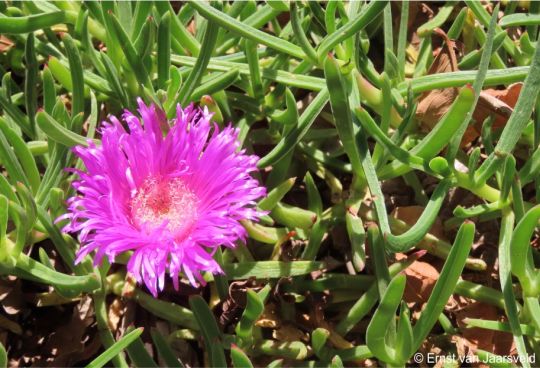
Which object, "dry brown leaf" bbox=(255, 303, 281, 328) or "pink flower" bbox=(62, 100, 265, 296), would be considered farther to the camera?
"dry brown leaf" bbox=(255, 303, 281, 328)

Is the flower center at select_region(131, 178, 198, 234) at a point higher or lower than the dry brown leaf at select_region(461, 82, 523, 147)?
lower

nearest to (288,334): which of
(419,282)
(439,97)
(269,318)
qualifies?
(269,318)

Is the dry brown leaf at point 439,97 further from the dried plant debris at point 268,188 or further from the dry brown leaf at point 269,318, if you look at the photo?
the dry brown leaf at point 269,318

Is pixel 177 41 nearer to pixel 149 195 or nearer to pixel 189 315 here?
pixel 149 195

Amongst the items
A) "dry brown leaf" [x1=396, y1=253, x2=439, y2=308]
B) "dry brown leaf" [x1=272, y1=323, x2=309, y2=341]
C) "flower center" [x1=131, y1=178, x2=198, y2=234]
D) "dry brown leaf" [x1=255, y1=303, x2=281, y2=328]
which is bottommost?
"dry brown leaf" [x1=272, y1=323, x2=309, y2=341]

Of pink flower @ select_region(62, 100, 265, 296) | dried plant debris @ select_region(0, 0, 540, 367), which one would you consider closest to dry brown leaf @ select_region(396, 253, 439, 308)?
dried plant debris @ select_region(0, 0, 540, 367)

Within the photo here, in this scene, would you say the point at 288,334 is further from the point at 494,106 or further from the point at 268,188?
the point at 494,106

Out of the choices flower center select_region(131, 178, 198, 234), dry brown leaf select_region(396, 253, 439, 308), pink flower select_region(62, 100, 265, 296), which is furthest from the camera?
dry brown leaf select_region(396, 253, 439, 308)

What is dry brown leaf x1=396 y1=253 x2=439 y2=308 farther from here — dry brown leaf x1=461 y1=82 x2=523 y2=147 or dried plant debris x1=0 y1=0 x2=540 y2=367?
dry brown leaf x1=461 y1=82 x2=523 y2=147
